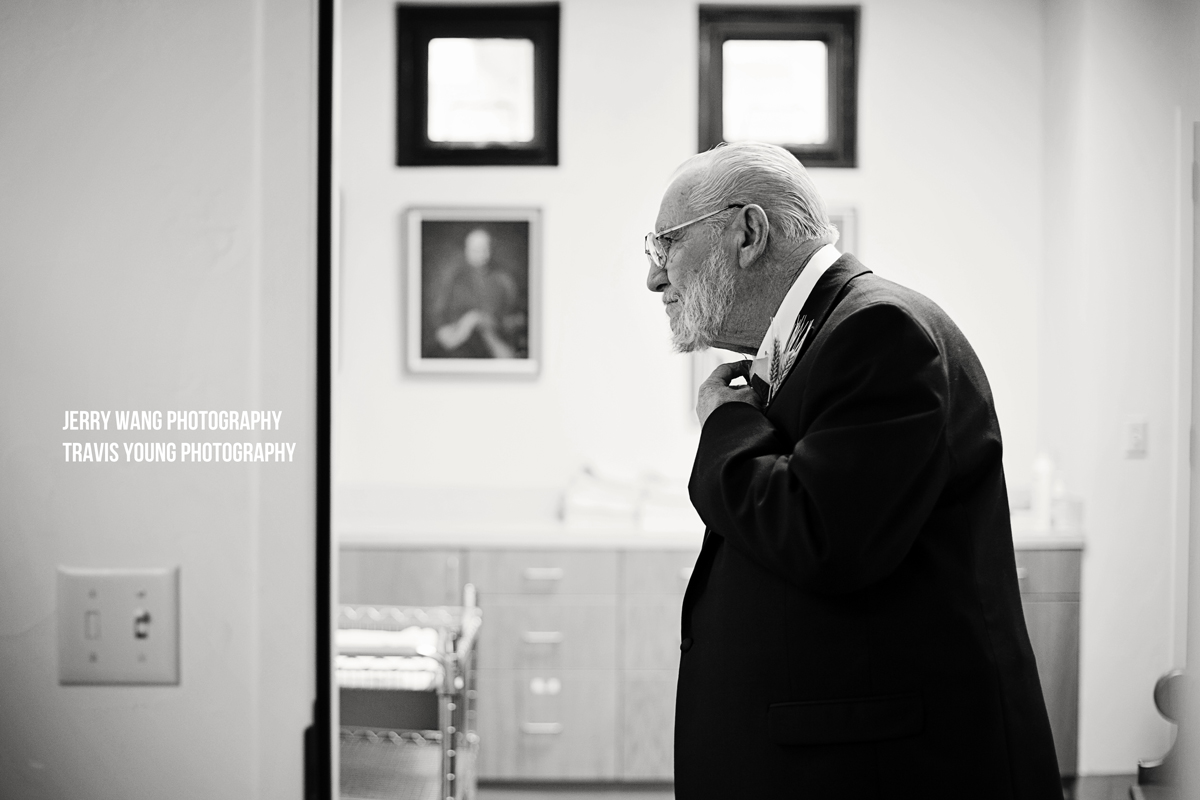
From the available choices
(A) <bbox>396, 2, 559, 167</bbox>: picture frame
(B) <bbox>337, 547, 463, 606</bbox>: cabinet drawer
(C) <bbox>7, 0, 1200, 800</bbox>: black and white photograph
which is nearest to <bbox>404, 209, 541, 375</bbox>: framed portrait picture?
(C) <bbox>7, 0, 1200, 800</bbox>: black and white photograph

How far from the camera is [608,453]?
3.09m

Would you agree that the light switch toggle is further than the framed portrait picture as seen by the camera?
No

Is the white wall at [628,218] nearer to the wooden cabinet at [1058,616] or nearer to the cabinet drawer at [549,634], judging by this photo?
the wooden cabinet at [1058,616]

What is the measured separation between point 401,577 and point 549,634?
1.53ft

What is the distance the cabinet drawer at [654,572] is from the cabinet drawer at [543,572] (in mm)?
44

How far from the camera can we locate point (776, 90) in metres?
3.03

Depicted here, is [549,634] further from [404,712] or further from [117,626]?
[117,626]

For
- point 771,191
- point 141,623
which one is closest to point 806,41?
point 771,191

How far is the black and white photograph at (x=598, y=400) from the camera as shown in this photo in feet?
2.85

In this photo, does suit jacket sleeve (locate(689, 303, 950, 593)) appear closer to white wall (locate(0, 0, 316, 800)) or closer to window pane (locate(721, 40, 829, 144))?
white wall (locate(0, 0, 316, 800))

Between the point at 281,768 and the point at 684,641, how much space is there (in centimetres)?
48

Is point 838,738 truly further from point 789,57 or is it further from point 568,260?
point 789,57

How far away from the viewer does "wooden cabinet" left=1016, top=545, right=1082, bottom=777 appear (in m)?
2.65

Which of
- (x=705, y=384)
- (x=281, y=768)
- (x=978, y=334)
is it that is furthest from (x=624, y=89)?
(x=281, y=768)
